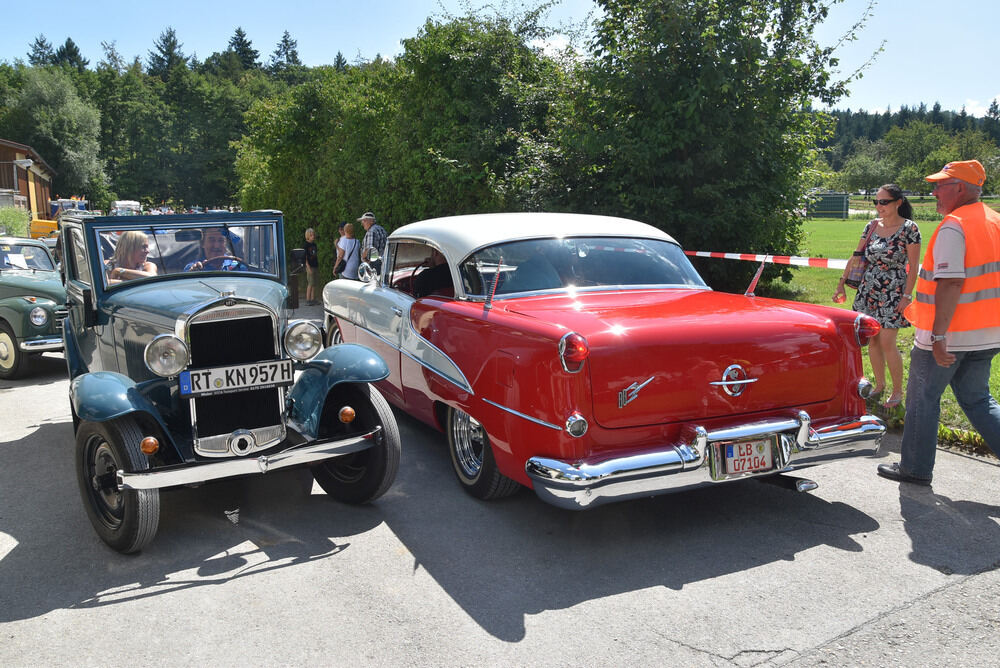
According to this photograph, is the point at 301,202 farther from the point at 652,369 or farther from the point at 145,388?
the point at 652,369

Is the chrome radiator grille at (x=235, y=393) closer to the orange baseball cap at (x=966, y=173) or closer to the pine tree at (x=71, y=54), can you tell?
the orange baseball cap at (x=966, y=173)

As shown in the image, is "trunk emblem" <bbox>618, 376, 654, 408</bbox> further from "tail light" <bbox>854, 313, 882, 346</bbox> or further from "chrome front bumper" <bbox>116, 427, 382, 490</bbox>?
"chrome front bumper" <bbox>116, 427, 382, 490</bbox>

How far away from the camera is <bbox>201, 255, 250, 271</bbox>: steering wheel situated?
217 inches

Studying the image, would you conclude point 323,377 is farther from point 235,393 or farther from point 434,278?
point 434,278

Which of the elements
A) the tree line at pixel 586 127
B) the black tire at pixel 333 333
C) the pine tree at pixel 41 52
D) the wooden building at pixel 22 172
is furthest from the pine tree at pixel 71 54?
the black tire at pixel 333 333

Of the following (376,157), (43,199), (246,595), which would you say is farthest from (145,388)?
(43,199)

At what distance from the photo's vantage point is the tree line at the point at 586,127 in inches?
342

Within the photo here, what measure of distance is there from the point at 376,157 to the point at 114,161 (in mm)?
79559

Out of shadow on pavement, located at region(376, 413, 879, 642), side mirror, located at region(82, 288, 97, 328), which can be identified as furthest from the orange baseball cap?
side mirror, located at region(82, 288, 97, 328)

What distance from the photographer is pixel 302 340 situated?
4.68m

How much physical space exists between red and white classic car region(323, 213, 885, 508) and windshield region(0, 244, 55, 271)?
22.8 ft

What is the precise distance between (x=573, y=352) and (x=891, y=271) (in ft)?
12.3

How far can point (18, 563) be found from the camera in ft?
13.1

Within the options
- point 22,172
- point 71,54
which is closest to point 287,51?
point 71,54
